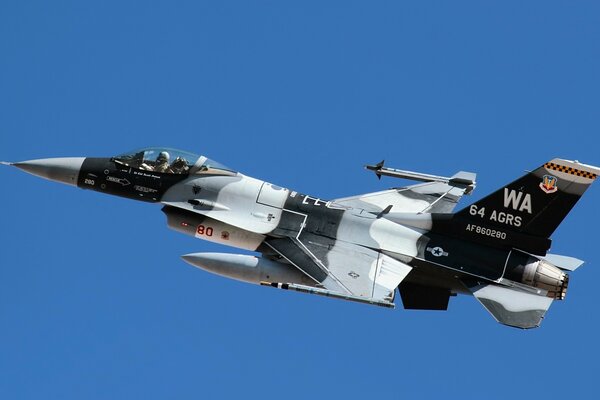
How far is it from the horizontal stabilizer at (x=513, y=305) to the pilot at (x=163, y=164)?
7.92 metres

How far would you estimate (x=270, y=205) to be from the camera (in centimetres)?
3153

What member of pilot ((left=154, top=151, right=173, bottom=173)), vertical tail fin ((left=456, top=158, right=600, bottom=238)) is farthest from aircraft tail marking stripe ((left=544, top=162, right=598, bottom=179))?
pilot ((left=154, top=151, right=173, bottom=173))

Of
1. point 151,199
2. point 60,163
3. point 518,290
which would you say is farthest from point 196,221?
point 518,290

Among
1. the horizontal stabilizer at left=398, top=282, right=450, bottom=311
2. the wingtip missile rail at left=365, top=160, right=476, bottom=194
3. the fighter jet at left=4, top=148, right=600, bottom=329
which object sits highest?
the wingtip missile rail at left=365, top=160, right=476, bottom=194

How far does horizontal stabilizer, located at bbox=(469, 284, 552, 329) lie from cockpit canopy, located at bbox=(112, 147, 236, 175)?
6833 mm

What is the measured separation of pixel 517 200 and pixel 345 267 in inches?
167

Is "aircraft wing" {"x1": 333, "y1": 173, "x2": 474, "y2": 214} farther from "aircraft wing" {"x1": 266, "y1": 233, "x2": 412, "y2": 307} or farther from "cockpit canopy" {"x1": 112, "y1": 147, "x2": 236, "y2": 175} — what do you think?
"cockpit canopy" {"x1": 112, "y1": 147, "x2": 236, "y2": 175}

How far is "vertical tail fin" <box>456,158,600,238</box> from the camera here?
29.8 m

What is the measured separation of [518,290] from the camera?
30031 millimetres

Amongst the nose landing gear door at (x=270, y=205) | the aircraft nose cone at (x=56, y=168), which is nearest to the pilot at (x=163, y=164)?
the aircraft nose cone at (x=56, y=168)

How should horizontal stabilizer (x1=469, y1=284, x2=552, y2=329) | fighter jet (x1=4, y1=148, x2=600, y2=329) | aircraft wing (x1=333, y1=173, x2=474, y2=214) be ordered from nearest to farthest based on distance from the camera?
horizontal stabilizer (x1=469, y1=284, x2=552, y2=329) → fighter jet (x1=4, y1=148, x2=600, y2=329) → aircraft wing (x1=333, y1=173, x2=474, y2=214)

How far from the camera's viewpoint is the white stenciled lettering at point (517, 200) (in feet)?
98.9

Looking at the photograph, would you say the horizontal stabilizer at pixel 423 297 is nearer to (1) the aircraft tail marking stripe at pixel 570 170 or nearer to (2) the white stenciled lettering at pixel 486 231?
A: (2) the white stenciled lettering at pixel 486 231

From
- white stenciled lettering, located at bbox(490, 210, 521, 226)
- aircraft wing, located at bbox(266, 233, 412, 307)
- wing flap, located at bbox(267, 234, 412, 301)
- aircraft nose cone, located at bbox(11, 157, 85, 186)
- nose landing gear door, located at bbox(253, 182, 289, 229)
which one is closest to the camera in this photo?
aircraft wing, located at bbox(266, 233, 412, 307)
